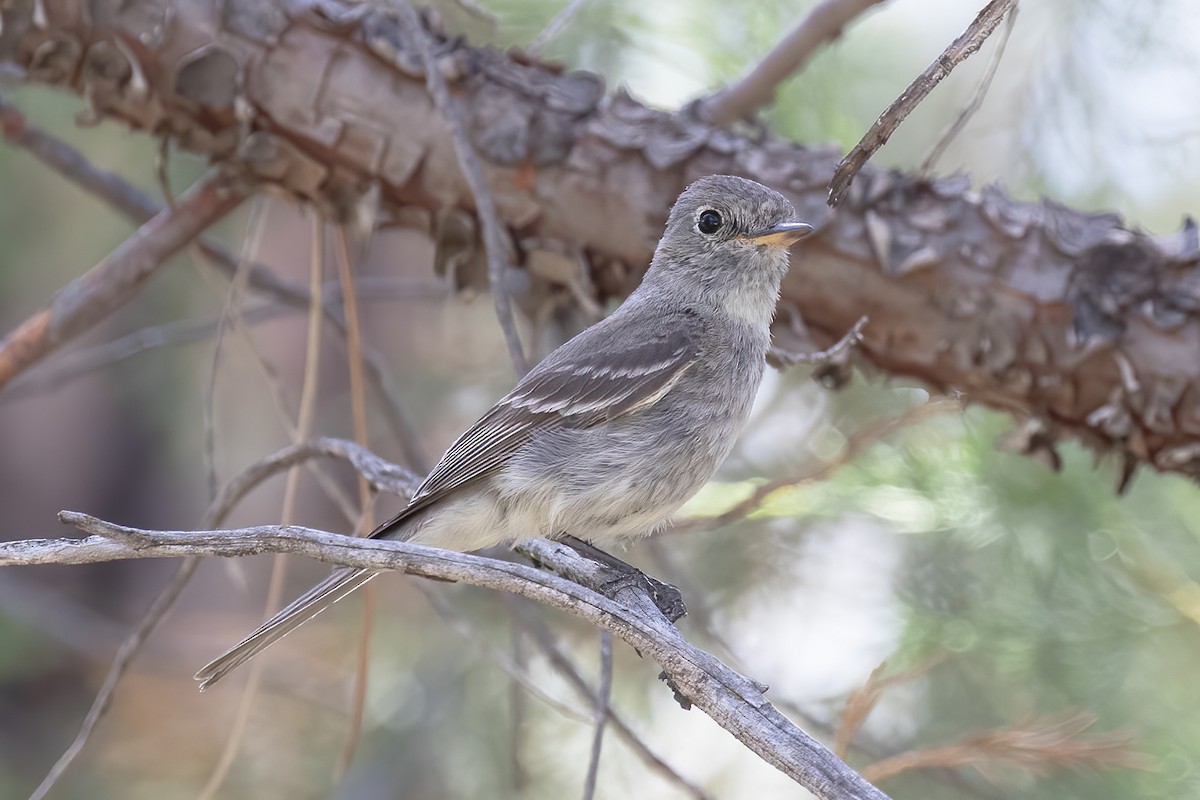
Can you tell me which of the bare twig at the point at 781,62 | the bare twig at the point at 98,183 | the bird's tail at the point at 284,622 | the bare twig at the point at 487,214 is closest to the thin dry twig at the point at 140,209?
the bare twig at the point at 98,183

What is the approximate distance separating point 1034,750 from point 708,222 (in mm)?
1340

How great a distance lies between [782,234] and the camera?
8.32 feet

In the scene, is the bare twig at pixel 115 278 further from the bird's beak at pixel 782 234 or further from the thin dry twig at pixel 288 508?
the bird's beak at pixel 782 234

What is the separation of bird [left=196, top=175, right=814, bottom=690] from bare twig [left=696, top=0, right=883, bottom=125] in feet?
1.36

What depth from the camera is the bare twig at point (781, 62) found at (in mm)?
2793

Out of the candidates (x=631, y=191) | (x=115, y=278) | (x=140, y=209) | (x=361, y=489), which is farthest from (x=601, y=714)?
(x=140, y=209)

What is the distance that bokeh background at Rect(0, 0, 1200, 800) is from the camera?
9.25 feet

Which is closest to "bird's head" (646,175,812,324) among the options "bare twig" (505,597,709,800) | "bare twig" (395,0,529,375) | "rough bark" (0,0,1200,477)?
"rough bark" (0,0,1200,477)

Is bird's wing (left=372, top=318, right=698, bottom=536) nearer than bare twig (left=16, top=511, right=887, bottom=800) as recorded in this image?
No

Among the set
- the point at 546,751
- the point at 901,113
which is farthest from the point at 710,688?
the point at 546,751

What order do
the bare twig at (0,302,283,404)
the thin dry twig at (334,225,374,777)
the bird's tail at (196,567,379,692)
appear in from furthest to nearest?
the bare twig at (0,302,283,404), the thin dry twig at (334,225,374,777), the bird's tail at (196,567,379,692)

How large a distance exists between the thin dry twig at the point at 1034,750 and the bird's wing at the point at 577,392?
34.6 inches

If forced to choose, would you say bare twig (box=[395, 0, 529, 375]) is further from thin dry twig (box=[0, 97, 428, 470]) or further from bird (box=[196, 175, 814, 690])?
thin dry twig (box=[0, 97, 428, 470])

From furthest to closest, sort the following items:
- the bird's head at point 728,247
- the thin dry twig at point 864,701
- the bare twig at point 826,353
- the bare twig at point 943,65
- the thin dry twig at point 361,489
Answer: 1. the bird's head at point 728,247
2. the thin dry twig at point 361,489
3. the bare twig at point 826,353
4. the thin dry twig at point 864,701
5. the bare twig at point 943,65
